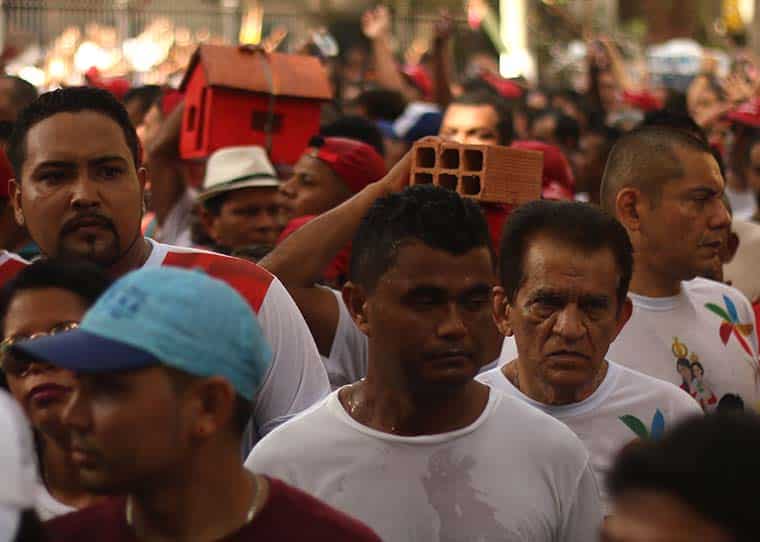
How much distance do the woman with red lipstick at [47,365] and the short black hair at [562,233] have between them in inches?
52.7

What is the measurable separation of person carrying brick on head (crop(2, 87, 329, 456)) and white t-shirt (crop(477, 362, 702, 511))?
61 centimetres

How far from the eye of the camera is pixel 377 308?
14.1 feet

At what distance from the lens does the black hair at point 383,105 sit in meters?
13.2

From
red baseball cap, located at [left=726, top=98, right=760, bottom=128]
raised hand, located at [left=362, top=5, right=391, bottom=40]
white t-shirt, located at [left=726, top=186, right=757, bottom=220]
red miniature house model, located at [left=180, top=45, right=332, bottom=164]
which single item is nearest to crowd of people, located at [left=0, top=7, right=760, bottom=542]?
red miniature house model, located at [left=180, top=45, right=332, bottom=164]

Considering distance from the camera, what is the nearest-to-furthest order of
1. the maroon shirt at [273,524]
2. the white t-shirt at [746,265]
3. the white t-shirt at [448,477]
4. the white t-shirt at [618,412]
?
the maroon shirt at [273,524] → the white t-shirt at [448,477] → the white t-shirt at [618,412] → the white t-shirt at [746,265]

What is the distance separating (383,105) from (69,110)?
803 centimetres

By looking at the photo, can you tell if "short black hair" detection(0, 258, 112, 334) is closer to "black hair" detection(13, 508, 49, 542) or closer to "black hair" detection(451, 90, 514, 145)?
"black hair" detection(13, 508, 49, 542)

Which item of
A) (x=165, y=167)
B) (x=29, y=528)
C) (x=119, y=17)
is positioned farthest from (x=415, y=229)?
(x=119, y=17)

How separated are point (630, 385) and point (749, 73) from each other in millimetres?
13412

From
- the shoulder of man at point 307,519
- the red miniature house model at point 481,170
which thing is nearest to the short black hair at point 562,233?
the red miniature house model at point 481,170

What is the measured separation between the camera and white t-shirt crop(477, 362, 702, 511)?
4887 millimetres

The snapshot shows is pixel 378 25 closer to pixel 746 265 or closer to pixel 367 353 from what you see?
pixel 746 265

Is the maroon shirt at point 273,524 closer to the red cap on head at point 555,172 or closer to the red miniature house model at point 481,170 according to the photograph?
the red miniature house model at point 481,170

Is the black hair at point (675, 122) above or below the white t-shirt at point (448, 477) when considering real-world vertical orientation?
above
